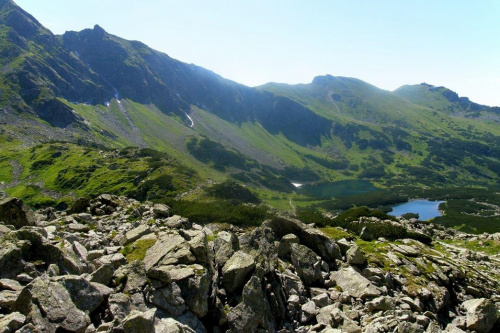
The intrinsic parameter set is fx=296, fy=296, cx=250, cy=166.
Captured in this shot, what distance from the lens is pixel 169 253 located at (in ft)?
60.5

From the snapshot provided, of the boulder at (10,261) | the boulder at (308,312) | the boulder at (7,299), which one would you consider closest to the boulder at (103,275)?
the boulder at (7,299)

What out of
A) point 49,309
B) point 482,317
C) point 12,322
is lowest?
point 482,317

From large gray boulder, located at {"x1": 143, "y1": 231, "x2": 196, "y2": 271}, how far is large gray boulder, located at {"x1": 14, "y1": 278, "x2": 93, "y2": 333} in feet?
16.0

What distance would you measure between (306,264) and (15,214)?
74.1 ft

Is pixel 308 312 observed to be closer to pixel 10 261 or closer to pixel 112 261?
pixel 112 261

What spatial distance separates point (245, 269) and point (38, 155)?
638ft

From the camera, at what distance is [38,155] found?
557ft

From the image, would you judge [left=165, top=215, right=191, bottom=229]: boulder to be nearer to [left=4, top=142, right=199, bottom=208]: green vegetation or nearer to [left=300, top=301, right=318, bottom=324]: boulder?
[left=300, top=301, right=318, bottom=324]: boulder

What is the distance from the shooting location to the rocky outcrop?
12609 mm

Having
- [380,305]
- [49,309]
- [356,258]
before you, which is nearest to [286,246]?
[356,258]

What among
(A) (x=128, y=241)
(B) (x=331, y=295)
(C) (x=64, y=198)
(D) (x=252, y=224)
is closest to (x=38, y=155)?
(C) (x=64, y=198)

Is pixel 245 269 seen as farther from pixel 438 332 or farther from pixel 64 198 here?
pixel 64 198

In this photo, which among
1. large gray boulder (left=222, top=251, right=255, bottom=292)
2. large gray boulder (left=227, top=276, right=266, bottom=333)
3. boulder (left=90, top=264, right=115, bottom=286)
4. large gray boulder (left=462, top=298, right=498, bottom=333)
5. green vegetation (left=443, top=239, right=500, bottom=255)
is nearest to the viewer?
boulder (left=90, top=264, right=115, bottom=286)

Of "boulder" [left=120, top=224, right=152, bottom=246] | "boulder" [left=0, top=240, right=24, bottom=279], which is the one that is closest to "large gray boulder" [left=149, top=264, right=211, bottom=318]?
"boulder" [left=0, top=240, right=24, bottom=279]
